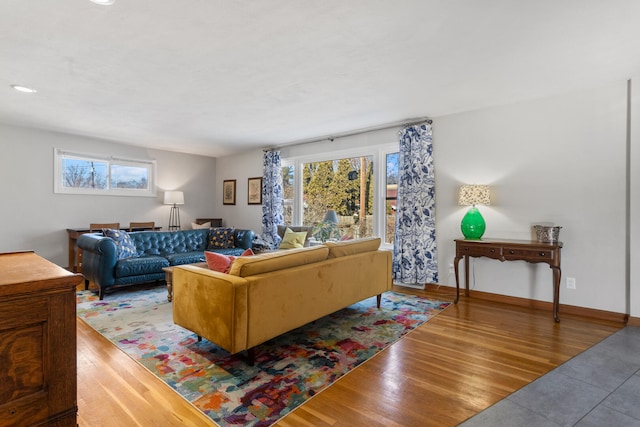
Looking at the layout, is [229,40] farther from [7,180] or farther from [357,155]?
[7,180]

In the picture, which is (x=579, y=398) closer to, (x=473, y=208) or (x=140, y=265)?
(x=473, y=208)

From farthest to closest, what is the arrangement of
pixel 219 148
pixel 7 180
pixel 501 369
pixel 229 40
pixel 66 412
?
pixel 219 148
pixel 7 180
pixel 229 40
pixel 501 369
pixel 66 412

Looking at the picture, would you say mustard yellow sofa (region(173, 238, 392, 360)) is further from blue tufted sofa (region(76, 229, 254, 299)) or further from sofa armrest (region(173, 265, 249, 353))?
blue tufted sofa (region(76, 229, 254, 299))

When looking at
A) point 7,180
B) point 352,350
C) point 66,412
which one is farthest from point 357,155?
point 7,180

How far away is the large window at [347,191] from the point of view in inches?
199

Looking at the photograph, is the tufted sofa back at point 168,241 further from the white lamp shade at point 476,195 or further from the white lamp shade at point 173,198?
the white lamp shade at point 476,195

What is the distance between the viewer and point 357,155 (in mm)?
5352

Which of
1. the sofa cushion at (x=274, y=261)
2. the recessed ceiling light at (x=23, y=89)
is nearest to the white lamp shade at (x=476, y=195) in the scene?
the sofa cushion at (x=274, y=261)

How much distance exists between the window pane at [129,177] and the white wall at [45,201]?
0.23 m

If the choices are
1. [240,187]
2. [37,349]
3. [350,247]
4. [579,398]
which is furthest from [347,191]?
[37,349]

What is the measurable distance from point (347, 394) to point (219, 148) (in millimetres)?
5828

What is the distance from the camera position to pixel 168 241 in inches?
201

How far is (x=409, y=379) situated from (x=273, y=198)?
15.3ft

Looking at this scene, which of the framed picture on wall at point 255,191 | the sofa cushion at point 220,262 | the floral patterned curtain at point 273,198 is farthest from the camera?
the framed picture on wall at point 255,191
